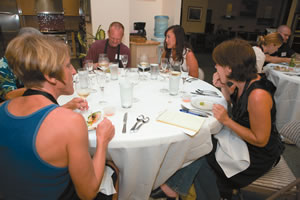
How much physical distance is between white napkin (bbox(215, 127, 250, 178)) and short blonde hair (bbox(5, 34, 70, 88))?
1099mm

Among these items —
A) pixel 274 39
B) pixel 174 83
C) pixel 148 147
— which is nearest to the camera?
pixel 148 147

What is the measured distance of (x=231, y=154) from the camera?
4.20ft

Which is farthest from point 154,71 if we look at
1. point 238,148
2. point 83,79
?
point 238,148

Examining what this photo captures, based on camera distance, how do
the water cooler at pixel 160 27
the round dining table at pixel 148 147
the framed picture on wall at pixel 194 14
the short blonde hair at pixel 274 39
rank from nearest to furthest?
the round dining table at pixel 148 147 → the short blonde hair at pixel 274 39 → the water cooler at pixel 160 27 → the framed picture on wall at pixel 194 14

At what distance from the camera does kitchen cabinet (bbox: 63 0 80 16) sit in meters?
6.61

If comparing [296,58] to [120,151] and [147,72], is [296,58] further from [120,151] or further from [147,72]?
[120,151]

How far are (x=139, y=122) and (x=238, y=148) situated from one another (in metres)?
0.68

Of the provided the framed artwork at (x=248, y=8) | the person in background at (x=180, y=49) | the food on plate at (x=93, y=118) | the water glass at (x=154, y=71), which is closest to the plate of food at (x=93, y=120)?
the food on plate at (x=93, y=118)

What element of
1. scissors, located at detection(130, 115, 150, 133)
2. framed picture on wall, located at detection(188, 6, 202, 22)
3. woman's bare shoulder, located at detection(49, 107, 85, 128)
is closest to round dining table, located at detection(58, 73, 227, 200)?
scissors, located at detection(130, 115, 150, 133)

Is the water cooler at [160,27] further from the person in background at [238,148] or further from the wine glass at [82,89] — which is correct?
the person in background at [238,148]

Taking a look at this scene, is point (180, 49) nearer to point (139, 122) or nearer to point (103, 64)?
point (103, 64)

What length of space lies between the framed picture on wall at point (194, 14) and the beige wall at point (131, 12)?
5.47 meters

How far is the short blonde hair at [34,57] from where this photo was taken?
0.73m

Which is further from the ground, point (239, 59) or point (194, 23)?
point (194, 23)
